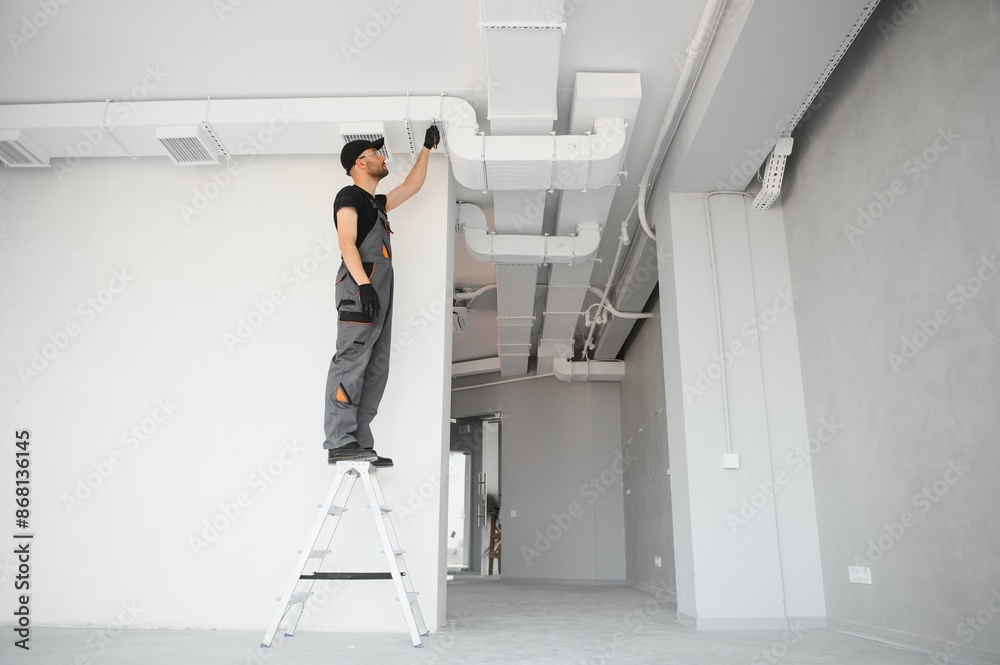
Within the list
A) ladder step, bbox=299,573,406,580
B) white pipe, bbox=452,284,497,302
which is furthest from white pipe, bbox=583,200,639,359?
ladder step, bbox=299,573,406,580

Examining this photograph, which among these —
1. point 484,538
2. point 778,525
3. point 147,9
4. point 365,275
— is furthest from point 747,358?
point 484,538

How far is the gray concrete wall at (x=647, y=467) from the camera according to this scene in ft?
20.8

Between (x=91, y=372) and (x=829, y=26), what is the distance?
3.73 meters

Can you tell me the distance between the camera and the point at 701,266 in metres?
4.00

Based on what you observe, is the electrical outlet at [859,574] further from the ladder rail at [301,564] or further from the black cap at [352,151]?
the black cap at [352,151]

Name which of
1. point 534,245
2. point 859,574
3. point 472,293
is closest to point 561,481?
point 472,293

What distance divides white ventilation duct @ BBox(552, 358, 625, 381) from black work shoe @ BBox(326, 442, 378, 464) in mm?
5544

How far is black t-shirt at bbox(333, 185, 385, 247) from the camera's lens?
Result: 2990mm

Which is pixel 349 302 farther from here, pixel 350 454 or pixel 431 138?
pixel 431 138

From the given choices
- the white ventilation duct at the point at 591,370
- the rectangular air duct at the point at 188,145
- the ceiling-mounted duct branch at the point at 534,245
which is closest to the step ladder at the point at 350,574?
the rectangular air duct at the point at 188,145

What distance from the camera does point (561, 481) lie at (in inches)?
344

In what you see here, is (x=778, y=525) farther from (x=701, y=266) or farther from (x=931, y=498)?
(x=701, y=266)

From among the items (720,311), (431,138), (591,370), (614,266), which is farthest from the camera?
(591,370)

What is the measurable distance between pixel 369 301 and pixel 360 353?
23 cm
